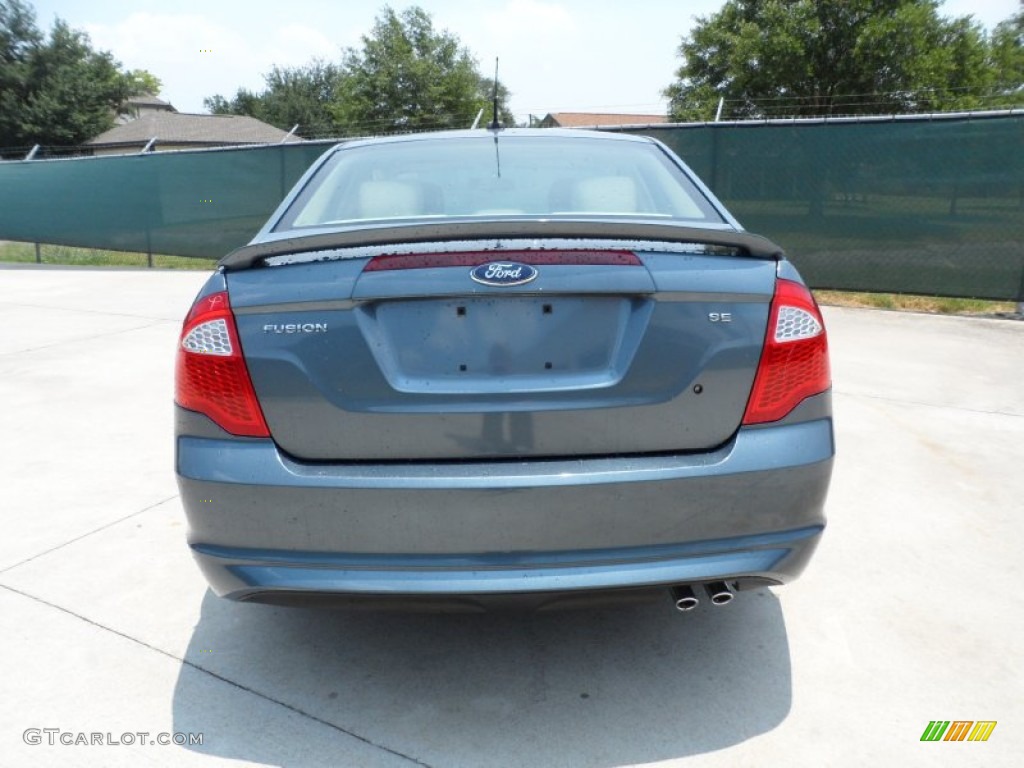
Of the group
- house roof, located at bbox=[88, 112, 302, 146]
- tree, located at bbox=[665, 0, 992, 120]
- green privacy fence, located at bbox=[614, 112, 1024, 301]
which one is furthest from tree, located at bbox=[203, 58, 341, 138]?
green privacy fence, located at bbox=[614, 112, 1024, 301]

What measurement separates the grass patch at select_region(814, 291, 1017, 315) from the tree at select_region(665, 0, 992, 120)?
68.9 feet

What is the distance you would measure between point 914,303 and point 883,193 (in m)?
1.41

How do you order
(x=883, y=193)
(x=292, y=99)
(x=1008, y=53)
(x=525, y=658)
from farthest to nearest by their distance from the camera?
1. (x=292, y=99)
2. (x=1008, y=53)
3. (x=883, y=193)
4. (x=525, y=658)

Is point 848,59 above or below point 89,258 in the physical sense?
above

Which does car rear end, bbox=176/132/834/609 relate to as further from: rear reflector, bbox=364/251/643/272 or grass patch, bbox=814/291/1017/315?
grass patch, bbox=814/291/1017/315

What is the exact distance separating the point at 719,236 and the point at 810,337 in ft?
1.18

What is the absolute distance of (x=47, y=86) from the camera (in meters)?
50.1

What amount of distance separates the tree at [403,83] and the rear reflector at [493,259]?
47.8 m

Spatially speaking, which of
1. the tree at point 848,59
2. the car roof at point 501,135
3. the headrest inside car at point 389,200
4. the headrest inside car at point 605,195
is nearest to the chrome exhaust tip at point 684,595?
the headrest inside car at point 605,195

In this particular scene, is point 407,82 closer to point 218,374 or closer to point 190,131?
point 190,131

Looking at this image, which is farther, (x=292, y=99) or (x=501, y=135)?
(x=292, y=99)

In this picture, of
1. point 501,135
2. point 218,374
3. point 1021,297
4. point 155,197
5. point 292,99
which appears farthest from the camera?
point 292,99

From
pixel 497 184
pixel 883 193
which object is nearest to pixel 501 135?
pixel 497 184

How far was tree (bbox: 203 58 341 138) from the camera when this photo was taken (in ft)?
248
